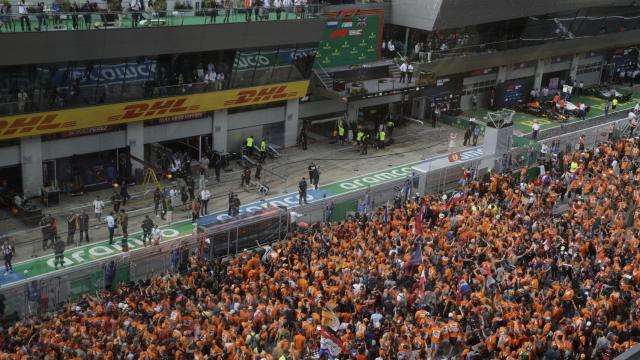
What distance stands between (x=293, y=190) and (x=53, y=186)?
10.9 meters

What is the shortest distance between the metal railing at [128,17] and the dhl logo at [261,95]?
13.2 ft

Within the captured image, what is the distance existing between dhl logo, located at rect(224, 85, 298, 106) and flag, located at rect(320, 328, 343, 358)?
848 inches

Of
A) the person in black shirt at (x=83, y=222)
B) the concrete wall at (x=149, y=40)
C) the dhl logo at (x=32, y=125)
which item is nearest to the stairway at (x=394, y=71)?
the concrete wall at (x=149, y=40)

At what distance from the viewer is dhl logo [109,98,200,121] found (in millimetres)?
36781

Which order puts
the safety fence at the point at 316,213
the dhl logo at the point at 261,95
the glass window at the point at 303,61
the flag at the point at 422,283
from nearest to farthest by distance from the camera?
1. the flag at the point at 422,283
2. the safety fence at the point at 316,213
3. the dhl logo at the point at 261,95
4. the glass window at the point at 303,61

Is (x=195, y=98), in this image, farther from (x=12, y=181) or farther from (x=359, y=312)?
(x=359, y=312)

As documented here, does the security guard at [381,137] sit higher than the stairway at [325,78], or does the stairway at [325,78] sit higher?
the stairway at [325,78]

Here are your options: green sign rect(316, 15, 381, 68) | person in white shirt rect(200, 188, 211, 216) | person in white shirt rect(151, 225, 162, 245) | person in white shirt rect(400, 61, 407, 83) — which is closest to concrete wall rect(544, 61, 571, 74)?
person in white shirt rect(400, 61, 407, 83)

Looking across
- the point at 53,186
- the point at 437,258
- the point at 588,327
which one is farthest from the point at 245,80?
the point at 588,327

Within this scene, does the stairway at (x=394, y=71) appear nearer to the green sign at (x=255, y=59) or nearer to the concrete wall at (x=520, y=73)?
the green sign at (x=255, y=59)

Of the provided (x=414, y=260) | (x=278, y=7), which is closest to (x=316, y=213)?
(x=414, y=260)

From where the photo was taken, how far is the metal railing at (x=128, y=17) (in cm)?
3150

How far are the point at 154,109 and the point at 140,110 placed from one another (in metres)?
0.78

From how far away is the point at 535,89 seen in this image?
196ft
